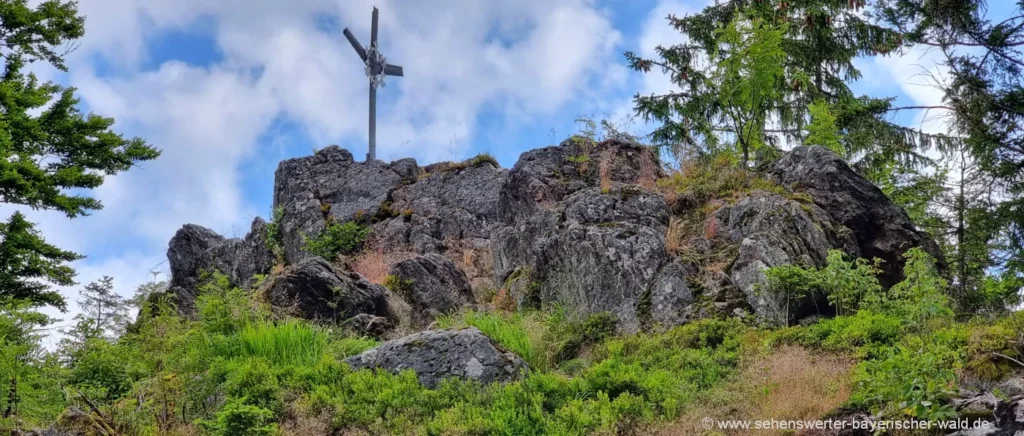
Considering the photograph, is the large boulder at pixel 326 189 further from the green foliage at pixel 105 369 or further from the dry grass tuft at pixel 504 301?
the green foliage at pixel 105 369

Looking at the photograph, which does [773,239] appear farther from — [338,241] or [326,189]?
[326,189]

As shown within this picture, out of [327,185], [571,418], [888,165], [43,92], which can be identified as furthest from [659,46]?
[571,418]

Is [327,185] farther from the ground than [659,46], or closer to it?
closer to it

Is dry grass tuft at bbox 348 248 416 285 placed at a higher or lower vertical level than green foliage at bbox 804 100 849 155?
lower

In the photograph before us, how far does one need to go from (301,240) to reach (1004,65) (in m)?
15.1

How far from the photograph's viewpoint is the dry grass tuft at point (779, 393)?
20.6 ft

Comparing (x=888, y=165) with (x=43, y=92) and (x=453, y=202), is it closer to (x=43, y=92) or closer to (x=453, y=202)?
(x=453, y=202)

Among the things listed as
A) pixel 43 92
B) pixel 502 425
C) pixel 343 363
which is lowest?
pixel 502 425

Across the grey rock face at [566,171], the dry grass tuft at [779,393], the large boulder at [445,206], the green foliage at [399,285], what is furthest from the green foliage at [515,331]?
the large boulder at [445,206]

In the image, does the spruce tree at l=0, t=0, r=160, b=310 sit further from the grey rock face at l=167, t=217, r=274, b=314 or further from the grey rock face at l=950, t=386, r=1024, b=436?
the grey rock face at l=950, t=386, r=1024, b=436

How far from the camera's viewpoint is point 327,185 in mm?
20422

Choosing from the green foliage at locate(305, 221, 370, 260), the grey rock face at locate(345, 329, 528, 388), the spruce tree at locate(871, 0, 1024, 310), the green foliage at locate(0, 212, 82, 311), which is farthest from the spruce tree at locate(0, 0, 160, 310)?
the spruce tree at locate(871, 0, 1024, 310)

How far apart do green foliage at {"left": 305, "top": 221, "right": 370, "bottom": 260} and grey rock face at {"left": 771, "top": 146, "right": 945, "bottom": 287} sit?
32.4 ft

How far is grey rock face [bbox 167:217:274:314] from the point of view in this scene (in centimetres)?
1869
